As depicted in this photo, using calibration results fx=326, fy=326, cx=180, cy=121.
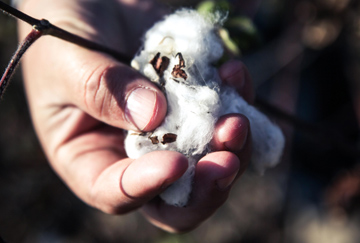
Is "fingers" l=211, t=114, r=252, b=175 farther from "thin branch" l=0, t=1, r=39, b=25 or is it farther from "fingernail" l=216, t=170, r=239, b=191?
"thin branch" l=0, t=1, r=39, b=25

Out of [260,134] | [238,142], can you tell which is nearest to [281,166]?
[260,134]

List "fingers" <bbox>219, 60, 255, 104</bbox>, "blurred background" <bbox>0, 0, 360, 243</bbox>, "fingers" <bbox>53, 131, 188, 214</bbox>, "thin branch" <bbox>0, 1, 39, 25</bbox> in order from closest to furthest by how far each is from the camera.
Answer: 1. "thin branch" <bbox>0, 1, 39, 25</bbox>
2. "fingers" <bbox>53, 131, 188, 214</bbox>
3. "fingers" <bbox>219, 60, 255, 104</bbox>
4. "blurred background" <bbox>0, 0, 360, 243</bbox>

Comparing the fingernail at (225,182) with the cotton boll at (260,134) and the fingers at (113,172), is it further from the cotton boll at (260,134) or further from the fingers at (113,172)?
the cotton boll at (260,134)

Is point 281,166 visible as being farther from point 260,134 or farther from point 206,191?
point 206,191

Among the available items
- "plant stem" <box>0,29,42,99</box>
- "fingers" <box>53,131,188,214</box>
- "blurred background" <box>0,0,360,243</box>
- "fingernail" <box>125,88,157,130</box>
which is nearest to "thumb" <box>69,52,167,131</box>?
"fingernail" <box>125,88,157,130</box>

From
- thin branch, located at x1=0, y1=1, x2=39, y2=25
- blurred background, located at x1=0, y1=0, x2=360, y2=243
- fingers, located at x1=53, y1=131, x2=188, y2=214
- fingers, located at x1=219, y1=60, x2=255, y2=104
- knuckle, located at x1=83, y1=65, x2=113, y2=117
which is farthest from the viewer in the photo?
blurred background, located at x1=0, y1=0, x2=360, y2=243

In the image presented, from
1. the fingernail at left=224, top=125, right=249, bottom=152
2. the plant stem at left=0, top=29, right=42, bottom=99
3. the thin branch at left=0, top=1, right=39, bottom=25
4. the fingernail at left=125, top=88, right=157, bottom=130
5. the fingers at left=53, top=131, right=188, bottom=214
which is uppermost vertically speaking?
the thin branch at left=0, top=1, right=39, bottom=25

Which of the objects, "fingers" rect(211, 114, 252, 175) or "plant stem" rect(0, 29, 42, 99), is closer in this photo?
"plant stem" rect(0, 29, 42, 99)

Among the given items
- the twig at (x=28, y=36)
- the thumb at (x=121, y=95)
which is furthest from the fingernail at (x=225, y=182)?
the twig at (x=28, y=36)
